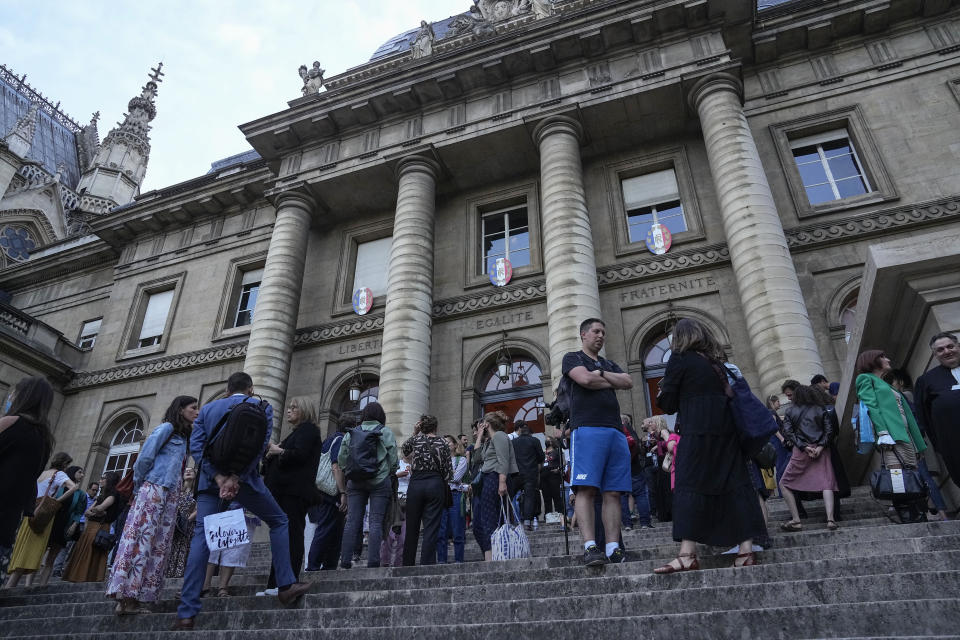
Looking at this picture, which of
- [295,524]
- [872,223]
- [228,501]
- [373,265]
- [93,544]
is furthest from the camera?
[373,265]

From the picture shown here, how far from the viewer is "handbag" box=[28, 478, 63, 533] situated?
7.77 metres

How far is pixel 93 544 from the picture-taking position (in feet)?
27.3

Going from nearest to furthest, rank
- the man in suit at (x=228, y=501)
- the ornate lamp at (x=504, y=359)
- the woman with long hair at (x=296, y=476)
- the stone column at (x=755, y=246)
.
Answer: the man in suit at (x=228, y=501) < the woman with long hair at (x=296, y=476) < the stone column at (x=755, y=246) < the ornate lamp at (x=504, y=359)

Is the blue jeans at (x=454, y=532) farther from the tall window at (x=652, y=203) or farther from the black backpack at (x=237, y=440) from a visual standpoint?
the tall window at (x=652, y=203)

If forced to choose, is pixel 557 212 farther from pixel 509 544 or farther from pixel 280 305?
pixel 509 544

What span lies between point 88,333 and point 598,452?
25043 millimetres

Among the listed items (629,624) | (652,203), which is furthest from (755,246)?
(629,624)

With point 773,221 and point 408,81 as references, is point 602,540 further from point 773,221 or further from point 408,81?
point 408,81

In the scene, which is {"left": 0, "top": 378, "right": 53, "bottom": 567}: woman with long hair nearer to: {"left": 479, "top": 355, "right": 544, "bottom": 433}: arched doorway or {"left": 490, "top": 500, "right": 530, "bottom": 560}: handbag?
{"left": 490, "top": 500, "right": 530, "bottom": 560}: handbag

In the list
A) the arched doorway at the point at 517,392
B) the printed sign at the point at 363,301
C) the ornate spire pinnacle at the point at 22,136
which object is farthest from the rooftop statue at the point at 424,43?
the ornate spire pinnacle at the point at 22,136

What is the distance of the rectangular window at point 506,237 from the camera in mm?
17625

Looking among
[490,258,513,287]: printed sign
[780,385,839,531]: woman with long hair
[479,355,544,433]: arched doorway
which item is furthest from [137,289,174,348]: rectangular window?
[780,385,839,531]: woman with long hair

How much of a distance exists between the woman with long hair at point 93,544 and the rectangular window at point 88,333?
59.0 feet

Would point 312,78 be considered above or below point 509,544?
above
